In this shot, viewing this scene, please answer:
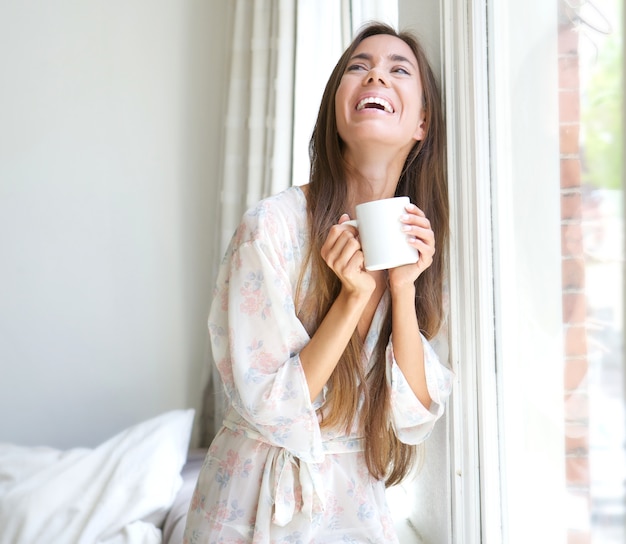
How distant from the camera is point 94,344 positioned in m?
2.52

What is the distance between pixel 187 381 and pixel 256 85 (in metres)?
1.09

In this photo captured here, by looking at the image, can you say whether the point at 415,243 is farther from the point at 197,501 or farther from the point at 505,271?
the point at 197,501

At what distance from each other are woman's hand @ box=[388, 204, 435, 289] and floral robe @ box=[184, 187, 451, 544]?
0.25 feet

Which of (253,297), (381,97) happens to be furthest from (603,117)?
(253,297)

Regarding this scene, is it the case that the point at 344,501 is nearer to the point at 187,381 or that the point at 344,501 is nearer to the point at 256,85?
the point at 256,85

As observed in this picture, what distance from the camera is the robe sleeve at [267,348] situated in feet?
3.14

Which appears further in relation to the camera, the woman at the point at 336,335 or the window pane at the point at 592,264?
the woman at the point at 336,335

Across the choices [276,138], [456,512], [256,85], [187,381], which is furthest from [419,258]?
[187,381]

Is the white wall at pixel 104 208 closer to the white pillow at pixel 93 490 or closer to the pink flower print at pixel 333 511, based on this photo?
the white pillow at pixel 93 490

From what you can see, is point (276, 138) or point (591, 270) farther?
point (276, 138)

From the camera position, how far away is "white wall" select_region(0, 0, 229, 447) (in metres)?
2.46

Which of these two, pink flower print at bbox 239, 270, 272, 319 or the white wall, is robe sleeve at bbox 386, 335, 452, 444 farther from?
the white wall

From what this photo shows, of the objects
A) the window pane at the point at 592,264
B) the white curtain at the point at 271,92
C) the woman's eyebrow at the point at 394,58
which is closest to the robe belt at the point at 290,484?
the window pane at the point at 592,264

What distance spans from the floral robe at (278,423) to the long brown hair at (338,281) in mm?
22
